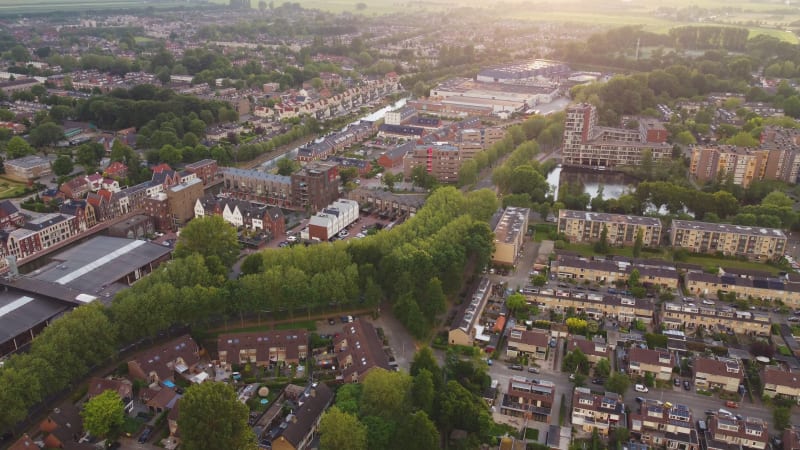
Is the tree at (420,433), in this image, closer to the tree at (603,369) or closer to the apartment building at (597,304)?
the tree at (603,369)

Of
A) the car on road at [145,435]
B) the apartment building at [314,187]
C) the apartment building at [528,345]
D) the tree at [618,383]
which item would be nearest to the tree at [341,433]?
the car on road at [145,435]

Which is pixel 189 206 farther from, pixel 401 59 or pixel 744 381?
pixel 401 59

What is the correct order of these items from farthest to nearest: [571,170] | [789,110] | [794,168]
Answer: [789,110] → [571,170] → [794,168]

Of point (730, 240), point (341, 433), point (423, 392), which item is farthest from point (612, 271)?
point (341, 433)

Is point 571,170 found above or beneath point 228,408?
beneath

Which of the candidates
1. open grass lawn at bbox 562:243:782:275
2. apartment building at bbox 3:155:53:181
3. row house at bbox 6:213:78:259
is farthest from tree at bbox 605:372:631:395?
apartment building at bbox 3:155:53:181

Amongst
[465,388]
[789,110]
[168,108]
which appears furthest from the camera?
[789,110]

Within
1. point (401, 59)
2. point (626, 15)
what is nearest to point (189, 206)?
point (401, 59)
